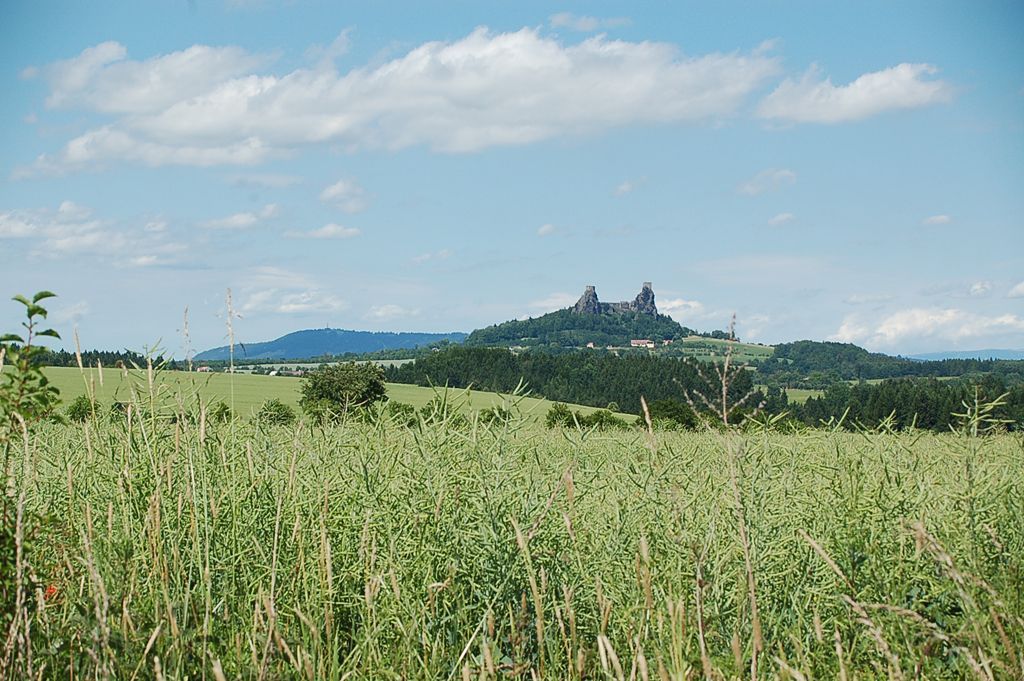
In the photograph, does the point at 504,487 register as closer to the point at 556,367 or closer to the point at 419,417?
the point at 419,417

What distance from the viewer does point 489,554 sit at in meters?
3.63

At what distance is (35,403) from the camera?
337cm

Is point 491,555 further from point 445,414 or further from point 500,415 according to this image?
point 445,414

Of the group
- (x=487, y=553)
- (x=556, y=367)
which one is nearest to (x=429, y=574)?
(x=487, y=553)

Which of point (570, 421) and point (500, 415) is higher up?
point (500, 415)

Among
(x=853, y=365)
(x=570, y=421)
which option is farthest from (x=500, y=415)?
(x=853, y=365)

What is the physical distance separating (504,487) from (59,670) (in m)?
1.89

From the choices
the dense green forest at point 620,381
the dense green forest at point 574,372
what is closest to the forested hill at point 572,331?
the dense green forest at point 620,381

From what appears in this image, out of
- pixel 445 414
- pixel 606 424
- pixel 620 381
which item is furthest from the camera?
pixel 620 381

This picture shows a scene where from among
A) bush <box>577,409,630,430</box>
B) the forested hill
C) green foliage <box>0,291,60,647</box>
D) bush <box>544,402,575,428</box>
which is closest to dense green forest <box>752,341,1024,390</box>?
the forested hill

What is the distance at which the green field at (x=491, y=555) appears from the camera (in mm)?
3170

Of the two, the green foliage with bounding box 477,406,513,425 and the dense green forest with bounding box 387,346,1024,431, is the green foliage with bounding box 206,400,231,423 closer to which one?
the green foliage with bounding box 477,406,513,425

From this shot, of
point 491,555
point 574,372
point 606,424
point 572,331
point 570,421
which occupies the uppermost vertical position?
point 572,331

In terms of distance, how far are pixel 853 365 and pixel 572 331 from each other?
71.8m
